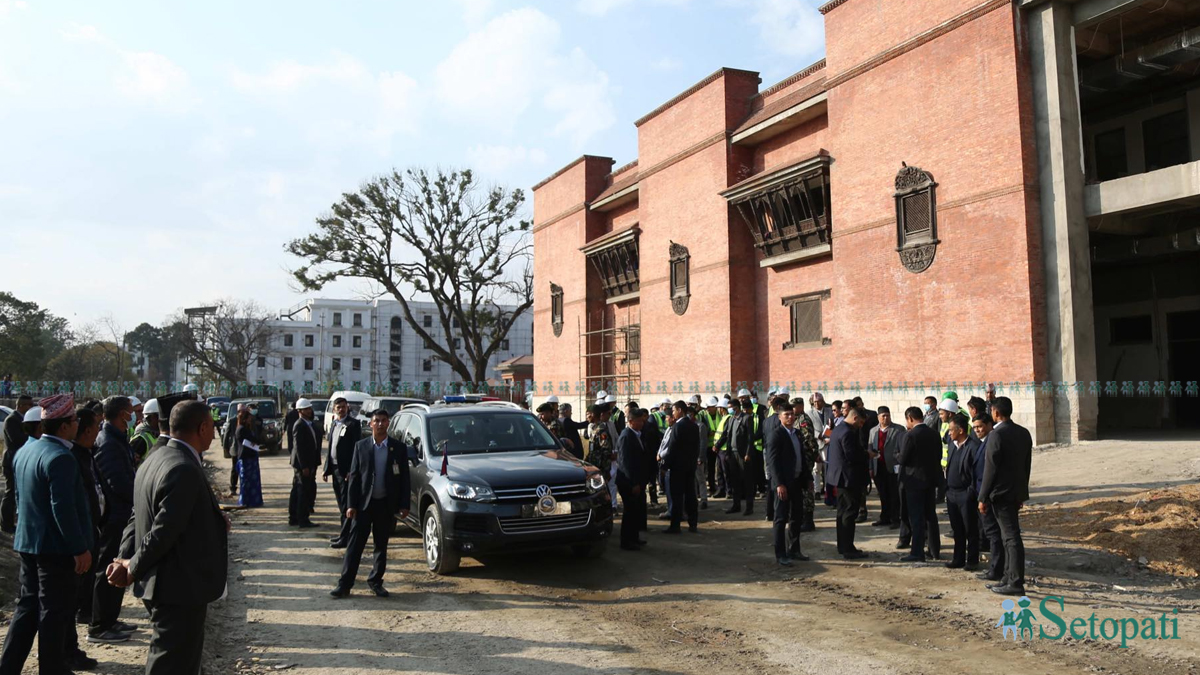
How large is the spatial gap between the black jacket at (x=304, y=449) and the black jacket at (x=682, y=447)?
547cm

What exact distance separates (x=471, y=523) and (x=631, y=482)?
2.78 m

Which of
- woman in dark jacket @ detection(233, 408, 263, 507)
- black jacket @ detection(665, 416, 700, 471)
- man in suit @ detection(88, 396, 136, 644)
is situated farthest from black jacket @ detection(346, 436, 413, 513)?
woman in dark jacket @ detection(233, 408, 263, 507)

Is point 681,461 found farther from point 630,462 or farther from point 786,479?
point 786,479

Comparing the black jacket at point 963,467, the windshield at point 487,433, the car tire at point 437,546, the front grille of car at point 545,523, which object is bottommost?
the car tire at point 437,546

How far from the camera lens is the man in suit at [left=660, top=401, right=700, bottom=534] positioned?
1138 centimetres

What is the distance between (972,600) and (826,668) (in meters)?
2.61

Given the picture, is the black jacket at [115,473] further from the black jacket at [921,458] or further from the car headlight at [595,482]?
the black jacket at [921,458]

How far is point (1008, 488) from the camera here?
7.47 meters

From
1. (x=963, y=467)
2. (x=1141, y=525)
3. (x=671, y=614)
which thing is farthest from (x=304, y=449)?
(x=1141, y=525)

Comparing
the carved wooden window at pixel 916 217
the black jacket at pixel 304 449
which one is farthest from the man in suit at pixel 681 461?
the carved wooden window at pixel 916 217

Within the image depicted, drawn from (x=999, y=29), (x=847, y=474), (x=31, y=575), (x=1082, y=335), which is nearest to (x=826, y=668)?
(x=847, y=474)

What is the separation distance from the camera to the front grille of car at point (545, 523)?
8203 mm

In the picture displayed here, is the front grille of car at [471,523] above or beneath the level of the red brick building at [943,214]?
beneath

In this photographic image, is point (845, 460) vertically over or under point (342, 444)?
under
